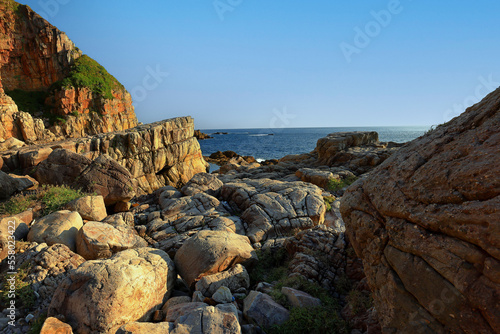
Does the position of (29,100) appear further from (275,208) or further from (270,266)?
(270,266)

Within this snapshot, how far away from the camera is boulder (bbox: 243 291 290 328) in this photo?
5678mm

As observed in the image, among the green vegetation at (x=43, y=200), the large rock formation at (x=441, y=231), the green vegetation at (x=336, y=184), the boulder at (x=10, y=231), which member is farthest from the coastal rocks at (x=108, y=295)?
the green vegetation at (x=336, y=184)

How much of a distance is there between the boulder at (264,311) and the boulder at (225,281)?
899mm

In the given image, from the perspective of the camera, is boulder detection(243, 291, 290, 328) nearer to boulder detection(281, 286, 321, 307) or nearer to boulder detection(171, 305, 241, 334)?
boulder detection(281, 286, 321, 307)

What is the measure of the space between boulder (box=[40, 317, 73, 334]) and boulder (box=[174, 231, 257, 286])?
9.19ft

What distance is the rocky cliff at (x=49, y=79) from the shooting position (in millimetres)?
45844

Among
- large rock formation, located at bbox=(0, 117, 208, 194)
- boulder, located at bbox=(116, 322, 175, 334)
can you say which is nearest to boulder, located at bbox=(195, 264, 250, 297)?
boulder, located at bbox=(116, 322, 175, 334)

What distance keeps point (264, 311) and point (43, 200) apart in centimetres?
1079

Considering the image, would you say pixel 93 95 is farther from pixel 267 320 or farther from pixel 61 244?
pixel 267 320

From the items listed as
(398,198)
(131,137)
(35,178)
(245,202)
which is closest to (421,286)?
(398,198)

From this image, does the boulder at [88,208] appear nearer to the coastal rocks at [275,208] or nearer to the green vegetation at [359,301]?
the coastal rocks at [275,208]

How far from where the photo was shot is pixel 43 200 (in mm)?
11180

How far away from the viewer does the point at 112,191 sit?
1361 centimetres

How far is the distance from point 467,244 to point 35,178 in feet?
58.0
